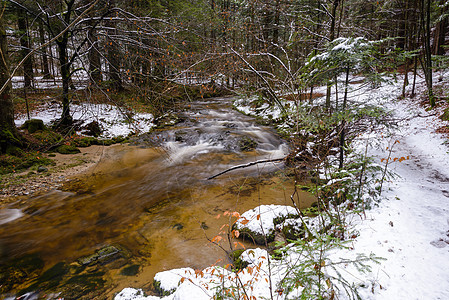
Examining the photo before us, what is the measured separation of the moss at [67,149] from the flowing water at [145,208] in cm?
124

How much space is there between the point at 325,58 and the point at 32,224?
7.83 meters

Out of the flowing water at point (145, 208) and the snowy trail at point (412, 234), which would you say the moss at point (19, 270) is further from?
the snowy trail at point (412, 234)

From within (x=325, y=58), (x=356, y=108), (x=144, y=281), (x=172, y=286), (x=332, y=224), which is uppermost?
(x=325, y=58)

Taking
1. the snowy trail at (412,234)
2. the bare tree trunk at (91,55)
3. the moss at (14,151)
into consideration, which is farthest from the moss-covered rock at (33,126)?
the snowy trail at (412,234)

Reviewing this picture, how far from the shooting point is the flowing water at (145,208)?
4625 mm

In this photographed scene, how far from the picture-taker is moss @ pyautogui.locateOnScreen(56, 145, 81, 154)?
9.28 metres

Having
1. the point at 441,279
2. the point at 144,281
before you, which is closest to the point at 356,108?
the point at 441,279

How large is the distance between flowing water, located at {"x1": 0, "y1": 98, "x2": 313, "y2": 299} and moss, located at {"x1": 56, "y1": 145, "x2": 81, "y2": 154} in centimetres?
124

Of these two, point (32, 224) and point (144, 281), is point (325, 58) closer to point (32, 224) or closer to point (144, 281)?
point (144, 281)

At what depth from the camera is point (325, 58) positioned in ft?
13.6

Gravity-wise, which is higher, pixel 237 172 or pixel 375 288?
pixel 375 288

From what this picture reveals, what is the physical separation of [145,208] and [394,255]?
585cm

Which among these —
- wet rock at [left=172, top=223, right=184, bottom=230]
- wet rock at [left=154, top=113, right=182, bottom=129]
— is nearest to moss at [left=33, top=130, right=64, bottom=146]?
wet rock at [left=154, top=113, right=182, bottom=129]

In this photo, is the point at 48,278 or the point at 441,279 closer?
the point at 441,279
